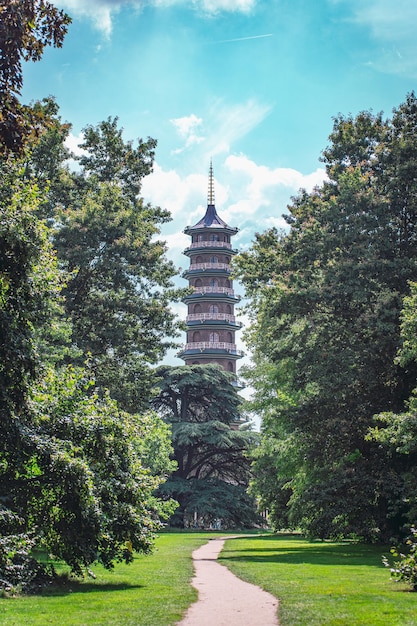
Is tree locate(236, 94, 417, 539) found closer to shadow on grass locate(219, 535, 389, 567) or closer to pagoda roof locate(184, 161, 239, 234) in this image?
shadow on grass locate(219, 535, 389, 567)

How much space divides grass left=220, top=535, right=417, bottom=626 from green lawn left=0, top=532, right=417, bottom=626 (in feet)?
0.04

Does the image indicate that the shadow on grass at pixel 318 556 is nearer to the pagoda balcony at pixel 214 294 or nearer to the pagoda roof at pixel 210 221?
the pagoda balcony at pixel 214 294

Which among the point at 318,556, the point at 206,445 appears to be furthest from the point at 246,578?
the point at 206,445

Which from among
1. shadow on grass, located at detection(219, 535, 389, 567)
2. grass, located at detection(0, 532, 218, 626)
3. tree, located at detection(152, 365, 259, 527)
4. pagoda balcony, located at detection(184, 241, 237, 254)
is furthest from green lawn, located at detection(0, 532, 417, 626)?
pagoda balcony, located at detection(184, 241, 237, 254)

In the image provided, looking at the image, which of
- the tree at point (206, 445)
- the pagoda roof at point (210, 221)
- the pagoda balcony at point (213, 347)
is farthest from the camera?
the pagoda roof at point (210, 221)

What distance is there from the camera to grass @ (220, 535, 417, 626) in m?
11.0

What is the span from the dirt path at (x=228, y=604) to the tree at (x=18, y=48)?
7.55 metres

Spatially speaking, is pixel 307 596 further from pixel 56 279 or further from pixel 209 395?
pixel 209 395

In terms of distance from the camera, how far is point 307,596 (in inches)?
532

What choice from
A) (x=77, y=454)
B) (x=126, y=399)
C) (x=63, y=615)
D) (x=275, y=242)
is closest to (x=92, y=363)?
(x=126, y=399)

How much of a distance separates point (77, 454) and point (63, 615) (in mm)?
4985

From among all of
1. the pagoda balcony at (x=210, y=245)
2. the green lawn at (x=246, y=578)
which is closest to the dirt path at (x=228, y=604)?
the green lawn at (x=246, y=578)

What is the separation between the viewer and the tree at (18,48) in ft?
38.2

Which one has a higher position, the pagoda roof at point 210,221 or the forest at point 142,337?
the pagoda roof at point 210,221
